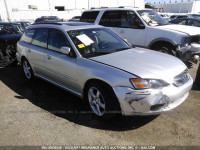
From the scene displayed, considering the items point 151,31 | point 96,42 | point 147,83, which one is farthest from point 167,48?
point 147,83

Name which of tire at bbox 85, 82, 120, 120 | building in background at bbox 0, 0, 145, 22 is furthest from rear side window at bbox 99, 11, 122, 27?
building in background at bbox 0, 0, 145, 22

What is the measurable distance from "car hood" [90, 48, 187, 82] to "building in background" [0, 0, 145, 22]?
29.1 metres

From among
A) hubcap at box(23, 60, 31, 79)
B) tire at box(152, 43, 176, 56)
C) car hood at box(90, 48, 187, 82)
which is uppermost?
car hood at box(90, 48, 187, 82)

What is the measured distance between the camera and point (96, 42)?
3957 mm

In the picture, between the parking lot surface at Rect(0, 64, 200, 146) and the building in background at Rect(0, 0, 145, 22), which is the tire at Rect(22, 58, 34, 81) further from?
the building in background at Rect(0, 0, 145, 22)

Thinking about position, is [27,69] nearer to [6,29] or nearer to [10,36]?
[10,36]

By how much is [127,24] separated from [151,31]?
40.4 inches

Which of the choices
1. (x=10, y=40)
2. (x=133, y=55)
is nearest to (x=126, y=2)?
(x=10, y=40)

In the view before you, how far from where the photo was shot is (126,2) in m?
48.2

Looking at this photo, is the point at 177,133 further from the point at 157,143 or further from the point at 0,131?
the point at 0,131

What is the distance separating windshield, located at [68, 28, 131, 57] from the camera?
12.2 feet

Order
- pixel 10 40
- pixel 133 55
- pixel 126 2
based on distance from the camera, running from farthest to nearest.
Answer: pixel 126 2 → pixel 10 40 → pixel 133 55

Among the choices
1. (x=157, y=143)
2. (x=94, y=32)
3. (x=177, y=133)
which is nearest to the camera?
(x=157, y=143)

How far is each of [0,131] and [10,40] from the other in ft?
16.2
